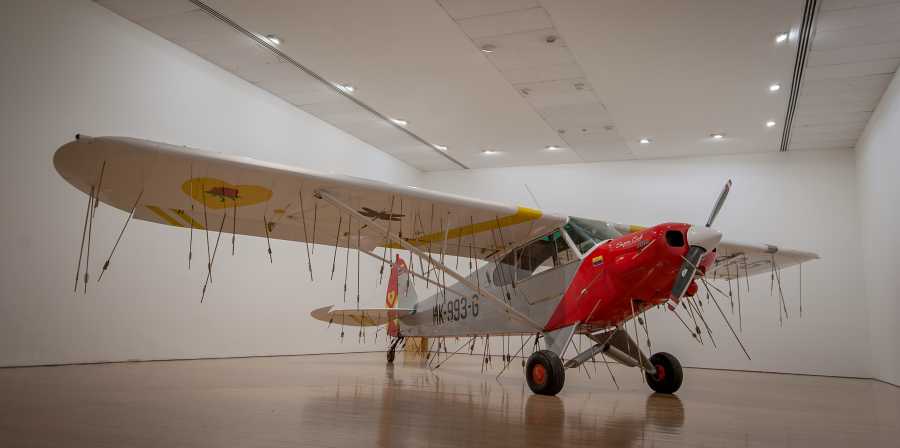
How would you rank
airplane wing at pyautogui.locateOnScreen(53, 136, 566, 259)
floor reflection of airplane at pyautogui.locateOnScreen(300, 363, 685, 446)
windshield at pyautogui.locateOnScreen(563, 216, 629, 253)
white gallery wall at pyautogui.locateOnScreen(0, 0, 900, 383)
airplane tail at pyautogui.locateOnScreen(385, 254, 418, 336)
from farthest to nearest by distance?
airplane tail at pyautogui.locateOnScreen(385, 254, 418, 336)
white gallery wall at pyautogui.locateOnScreen(0, 0, 900, 383)
windshield at pyautogui.locateOnScreen(563, 216, 629, 253)
airplane wing at pyautogui.locateOnScreen(53, 136, 566, 259)
floor reflection of airplane at pyautogui.locateOnScreen(300, 363, 685, 446)

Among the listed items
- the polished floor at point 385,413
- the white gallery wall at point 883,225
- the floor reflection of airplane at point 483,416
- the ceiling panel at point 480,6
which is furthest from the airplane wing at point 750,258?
the ceiling panel at point 480,6

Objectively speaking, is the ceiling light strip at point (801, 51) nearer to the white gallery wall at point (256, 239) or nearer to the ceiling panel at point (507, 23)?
the white gallery wall at point (256, 239)

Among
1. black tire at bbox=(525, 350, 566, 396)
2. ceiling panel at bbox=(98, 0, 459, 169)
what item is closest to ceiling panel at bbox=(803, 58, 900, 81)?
black tire at bbox=(525, 350, 566, 396)

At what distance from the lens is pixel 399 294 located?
35.2ft

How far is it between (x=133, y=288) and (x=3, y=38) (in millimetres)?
3492

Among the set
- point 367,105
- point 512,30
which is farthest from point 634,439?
point 367,105

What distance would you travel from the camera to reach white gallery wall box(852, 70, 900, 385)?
897cm

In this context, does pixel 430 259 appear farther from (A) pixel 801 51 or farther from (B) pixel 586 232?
(A) pixel 801 51

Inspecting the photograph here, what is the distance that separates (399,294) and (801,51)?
749 cm

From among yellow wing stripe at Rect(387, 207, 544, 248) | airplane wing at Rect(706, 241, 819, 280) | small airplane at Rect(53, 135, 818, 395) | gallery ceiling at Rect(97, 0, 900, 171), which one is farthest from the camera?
airplane wing at Rect(706, 241, 819, 280)

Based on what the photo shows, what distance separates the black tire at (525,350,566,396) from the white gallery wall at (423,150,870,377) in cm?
795

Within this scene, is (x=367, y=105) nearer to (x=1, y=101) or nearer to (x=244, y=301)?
(x=244, y=301)

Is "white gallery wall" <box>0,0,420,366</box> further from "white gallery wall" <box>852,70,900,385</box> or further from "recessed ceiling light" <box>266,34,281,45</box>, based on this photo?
"white gallery wall" <box>852,70,900,385</box>

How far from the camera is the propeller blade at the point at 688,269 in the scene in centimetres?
544
